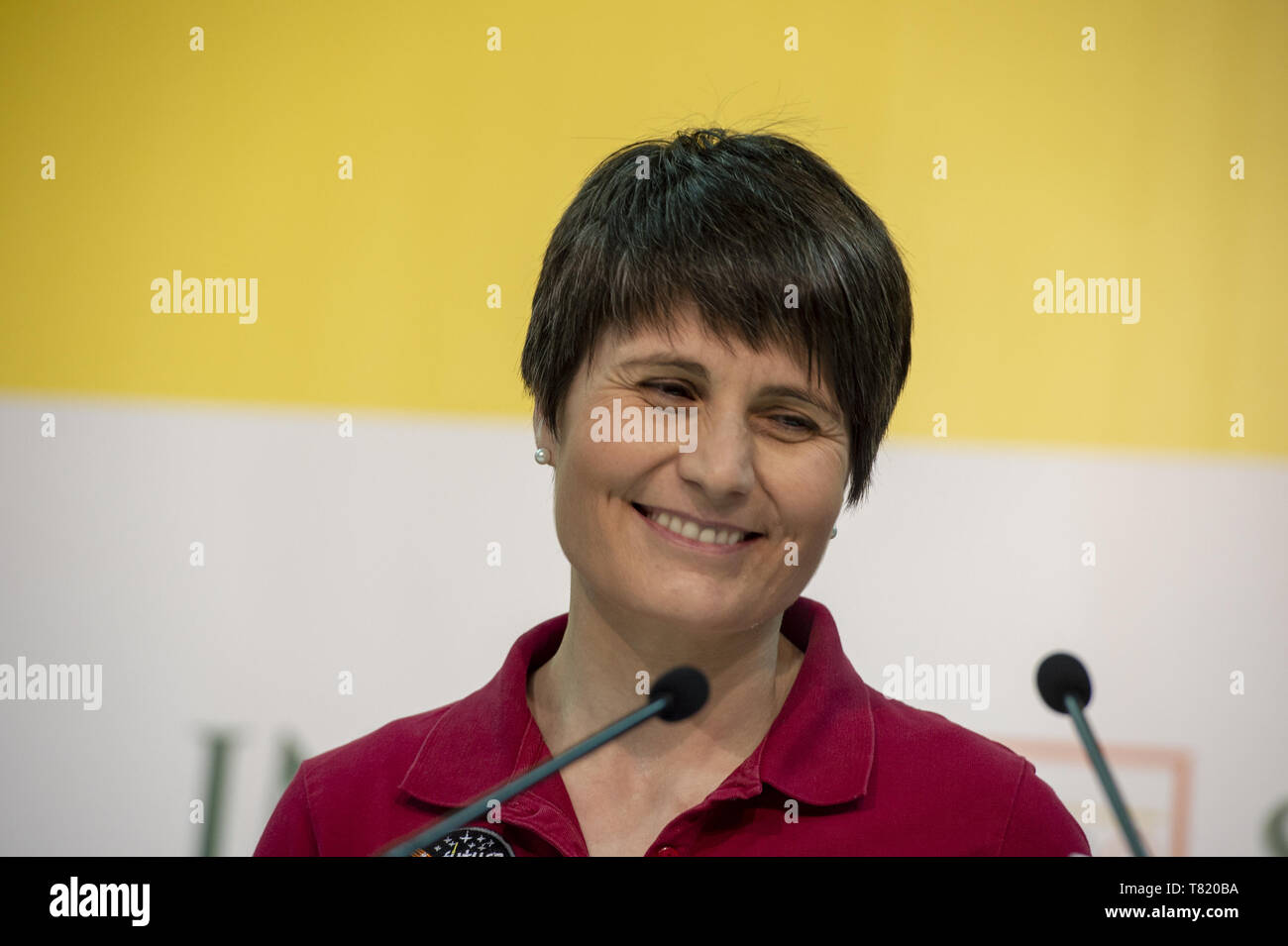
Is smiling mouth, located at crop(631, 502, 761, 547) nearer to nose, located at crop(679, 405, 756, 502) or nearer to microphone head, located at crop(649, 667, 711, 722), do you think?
nose, located at crop(679, 405, 756, 502)

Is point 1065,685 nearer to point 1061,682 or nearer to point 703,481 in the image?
point 1061,682

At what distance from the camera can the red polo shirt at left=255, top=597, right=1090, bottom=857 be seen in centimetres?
105

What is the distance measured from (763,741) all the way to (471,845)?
0.85ft

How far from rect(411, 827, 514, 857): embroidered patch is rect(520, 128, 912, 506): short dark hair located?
0.35 meters

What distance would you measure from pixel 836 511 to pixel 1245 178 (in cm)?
88

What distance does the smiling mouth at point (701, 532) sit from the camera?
1.04m

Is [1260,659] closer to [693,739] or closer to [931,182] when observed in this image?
[931,182]

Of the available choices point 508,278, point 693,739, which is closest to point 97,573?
point 508,278

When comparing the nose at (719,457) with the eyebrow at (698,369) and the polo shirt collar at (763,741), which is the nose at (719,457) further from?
the polo shirt collar at (763,741)

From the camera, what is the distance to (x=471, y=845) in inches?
40.4

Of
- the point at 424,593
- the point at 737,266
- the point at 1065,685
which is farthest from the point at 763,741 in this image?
the point at 424,593

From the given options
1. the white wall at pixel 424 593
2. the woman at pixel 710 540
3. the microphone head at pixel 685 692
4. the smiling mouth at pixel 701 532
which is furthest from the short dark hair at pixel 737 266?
the white wall at pixel 424 593

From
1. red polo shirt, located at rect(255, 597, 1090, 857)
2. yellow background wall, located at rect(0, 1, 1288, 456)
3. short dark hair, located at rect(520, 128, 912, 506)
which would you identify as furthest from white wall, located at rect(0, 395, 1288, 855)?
short dark hair, located at rect(520, 128, 912, 506)

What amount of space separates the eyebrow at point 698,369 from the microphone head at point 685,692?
9.2 inches
